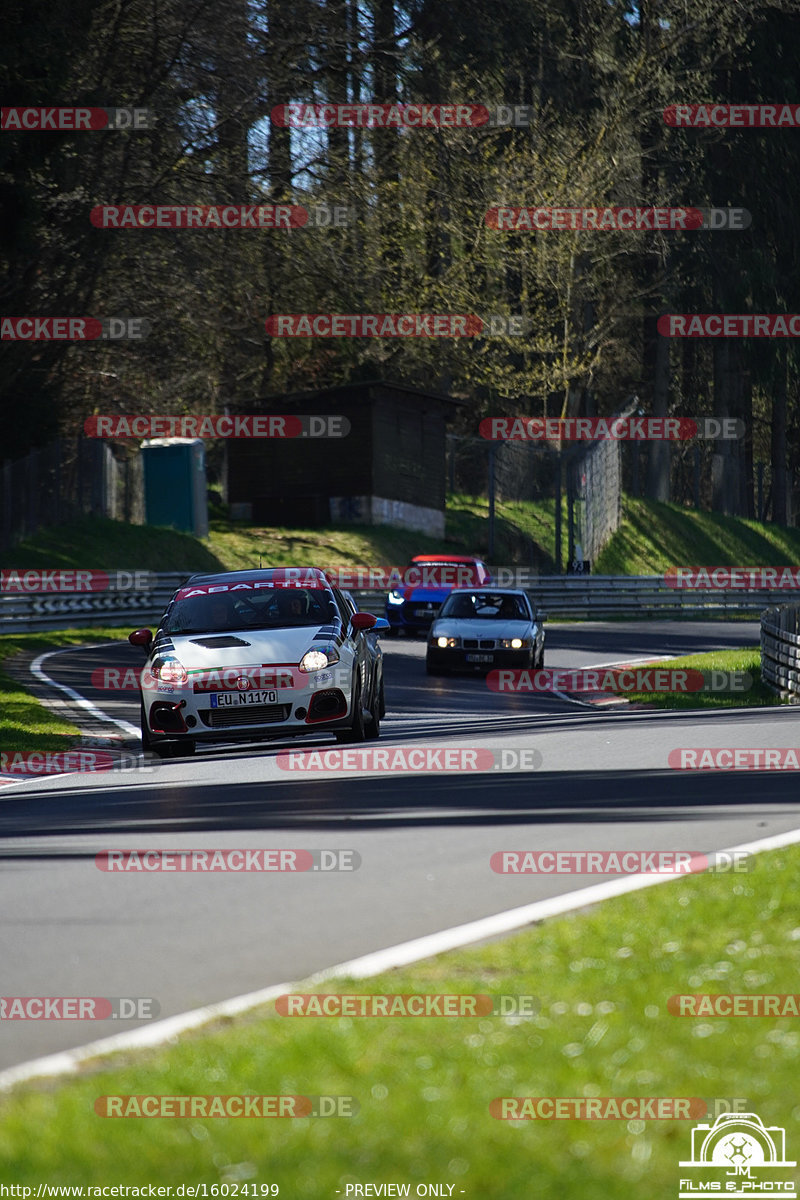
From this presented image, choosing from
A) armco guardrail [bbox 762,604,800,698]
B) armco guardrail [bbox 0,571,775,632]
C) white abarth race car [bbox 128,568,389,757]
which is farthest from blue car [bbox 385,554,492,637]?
white abarth race car [bbox 128,568,389,757]

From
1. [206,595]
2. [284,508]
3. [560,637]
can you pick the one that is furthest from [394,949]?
[284,508]

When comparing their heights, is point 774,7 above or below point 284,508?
above

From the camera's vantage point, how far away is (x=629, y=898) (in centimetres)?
761

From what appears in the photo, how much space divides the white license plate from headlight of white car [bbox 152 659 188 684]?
324 mm

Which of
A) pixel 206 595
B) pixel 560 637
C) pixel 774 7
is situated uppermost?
pixel 774 7

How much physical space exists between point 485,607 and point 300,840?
18439mm

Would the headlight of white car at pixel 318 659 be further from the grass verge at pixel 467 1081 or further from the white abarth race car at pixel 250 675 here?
the grass verge at pixel 467 1081

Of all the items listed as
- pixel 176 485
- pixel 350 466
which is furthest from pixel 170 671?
pixel 350 466

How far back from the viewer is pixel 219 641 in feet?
51.9

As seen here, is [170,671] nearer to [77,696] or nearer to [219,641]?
[219,641]

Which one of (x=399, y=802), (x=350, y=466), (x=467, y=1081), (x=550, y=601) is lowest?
(x=550, y=601)

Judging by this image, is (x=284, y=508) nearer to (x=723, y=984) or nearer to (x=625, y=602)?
(x=625, y=602)

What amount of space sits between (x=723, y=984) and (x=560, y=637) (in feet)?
Result: 103

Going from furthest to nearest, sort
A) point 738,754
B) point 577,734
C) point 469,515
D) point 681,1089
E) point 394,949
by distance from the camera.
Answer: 1. point 469,515
2. point 577,734
3. point 738,754
4. point 394,949
5. point 681,1089
